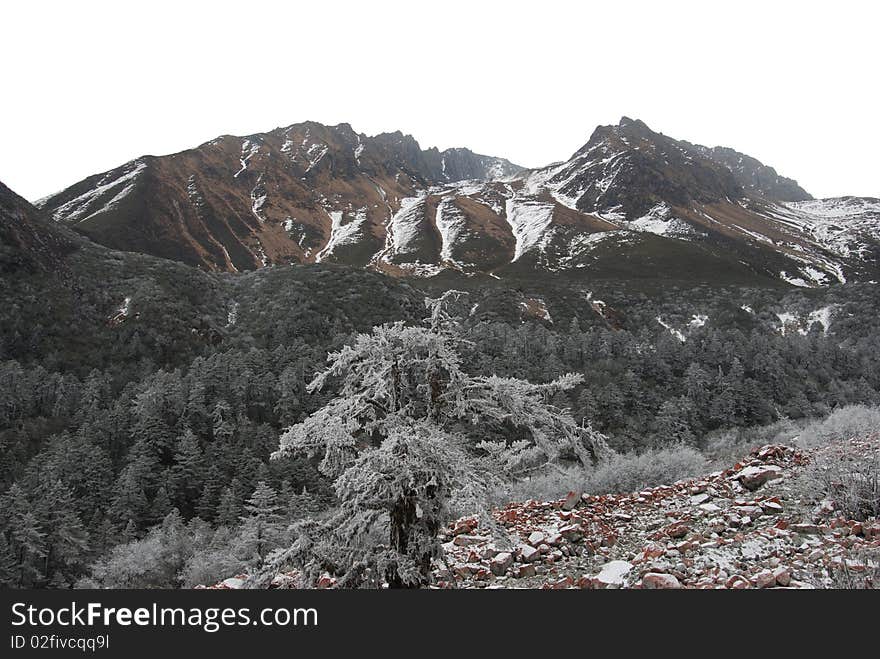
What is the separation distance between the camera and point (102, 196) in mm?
123188

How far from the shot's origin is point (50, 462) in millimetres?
28188

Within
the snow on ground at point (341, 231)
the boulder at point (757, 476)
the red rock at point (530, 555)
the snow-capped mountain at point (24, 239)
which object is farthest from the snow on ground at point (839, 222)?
the snow-capped mountain at point (24, 239)

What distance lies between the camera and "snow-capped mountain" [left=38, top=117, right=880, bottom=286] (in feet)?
348

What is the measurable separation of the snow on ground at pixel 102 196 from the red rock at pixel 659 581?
13439cm

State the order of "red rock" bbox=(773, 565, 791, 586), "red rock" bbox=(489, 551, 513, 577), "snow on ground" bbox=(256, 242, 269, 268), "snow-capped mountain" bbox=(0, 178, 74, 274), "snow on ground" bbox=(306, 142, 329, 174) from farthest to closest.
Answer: "snow on ground" bbox=(306, 142, 329, 174) → "snow on ground" bbox=(256, 242, 269, 268) → "snow-capped mountain" bbox=(0, 178, 74, 274) → "red rock" bbox=(489, 551, 513, 577) → "red rock" bbox=(773, 565, 791, 586)

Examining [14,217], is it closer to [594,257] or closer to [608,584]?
[608,584]

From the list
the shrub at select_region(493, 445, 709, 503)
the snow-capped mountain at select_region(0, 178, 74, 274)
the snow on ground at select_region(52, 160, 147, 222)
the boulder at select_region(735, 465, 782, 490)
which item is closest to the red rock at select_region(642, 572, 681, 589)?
the boulder at select_region(735, 465, 782, 490)

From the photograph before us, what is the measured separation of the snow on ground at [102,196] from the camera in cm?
11150

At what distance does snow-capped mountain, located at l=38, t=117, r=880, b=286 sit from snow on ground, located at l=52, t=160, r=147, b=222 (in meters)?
0.63

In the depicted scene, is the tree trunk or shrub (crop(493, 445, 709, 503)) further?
shrub (crop(493, 445, 709, 503))

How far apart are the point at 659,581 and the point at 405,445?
127 inches

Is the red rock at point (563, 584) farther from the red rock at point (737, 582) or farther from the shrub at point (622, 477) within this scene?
the shrub at point (622, 477)

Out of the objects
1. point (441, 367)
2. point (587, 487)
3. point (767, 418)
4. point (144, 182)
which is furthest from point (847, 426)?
point (144, 182)

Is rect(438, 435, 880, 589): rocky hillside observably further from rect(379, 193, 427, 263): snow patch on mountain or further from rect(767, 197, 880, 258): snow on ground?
rect(767, 197, 880, 258): snow on ground
